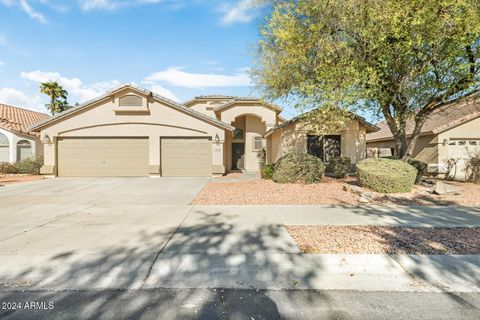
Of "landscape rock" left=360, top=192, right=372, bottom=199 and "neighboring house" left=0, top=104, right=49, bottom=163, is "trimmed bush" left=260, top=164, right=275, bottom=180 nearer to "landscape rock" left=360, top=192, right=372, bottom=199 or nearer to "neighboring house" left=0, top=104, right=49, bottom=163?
"landscape rock" left=360, top=192, right=372, bottom=199

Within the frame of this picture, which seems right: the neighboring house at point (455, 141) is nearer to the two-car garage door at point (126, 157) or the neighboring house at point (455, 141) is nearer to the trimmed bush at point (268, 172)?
the trimmed bush at point (268, 172)

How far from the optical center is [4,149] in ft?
58.5

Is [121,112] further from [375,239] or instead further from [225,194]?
[375,239]

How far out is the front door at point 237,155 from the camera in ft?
71.3

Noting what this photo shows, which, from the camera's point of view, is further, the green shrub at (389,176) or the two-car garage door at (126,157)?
the two-car garage door at (126,157)

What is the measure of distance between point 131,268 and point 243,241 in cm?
196

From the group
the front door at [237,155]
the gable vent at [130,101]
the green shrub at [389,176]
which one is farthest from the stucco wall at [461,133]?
the gable vent at [130,101]

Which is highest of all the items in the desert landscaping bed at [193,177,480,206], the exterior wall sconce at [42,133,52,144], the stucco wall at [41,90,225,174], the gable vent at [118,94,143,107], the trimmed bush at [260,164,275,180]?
the gable vent at [118,94,143,107]

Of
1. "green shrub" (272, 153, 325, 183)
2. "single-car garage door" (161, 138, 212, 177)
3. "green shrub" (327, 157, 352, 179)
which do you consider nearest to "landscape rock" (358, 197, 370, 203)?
"green shrub" (272, 153, 325, 183)

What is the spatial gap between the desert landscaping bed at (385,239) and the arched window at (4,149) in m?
22.0

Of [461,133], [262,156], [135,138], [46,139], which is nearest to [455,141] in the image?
[461,133]

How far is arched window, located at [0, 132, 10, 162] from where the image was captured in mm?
17797

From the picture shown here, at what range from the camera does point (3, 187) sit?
1106 cm

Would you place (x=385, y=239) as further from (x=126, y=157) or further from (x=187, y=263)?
(x=126, y=157)
